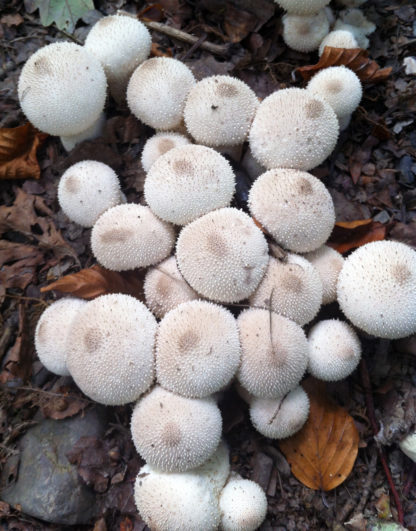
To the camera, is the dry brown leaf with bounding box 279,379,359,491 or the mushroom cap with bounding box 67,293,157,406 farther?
the dry brown leaf with bounding box 279,379,359,491

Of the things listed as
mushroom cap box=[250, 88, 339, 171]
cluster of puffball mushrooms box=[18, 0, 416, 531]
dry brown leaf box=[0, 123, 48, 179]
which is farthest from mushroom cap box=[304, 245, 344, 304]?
dry brown leaf box=[0, 123, 48, 179]

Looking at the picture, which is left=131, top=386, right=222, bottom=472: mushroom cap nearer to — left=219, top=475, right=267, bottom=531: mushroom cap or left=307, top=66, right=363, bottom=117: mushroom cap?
left=219, top=475, right=267, bottom=531: mushroom cap

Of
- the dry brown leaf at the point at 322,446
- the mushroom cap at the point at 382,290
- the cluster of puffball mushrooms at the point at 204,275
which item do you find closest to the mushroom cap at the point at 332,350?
the cluster of puffball mushrooms at the point at 204,275

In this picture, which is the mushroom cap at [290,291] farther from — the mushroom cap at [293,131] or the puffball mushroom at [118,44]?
the puffball mushroom at [118,44]

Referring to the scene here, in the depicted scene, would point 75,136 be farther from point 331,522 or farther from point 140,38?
point 331,522

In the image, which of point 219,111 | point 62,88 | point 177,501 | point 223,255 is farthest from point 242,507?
point 62,88
